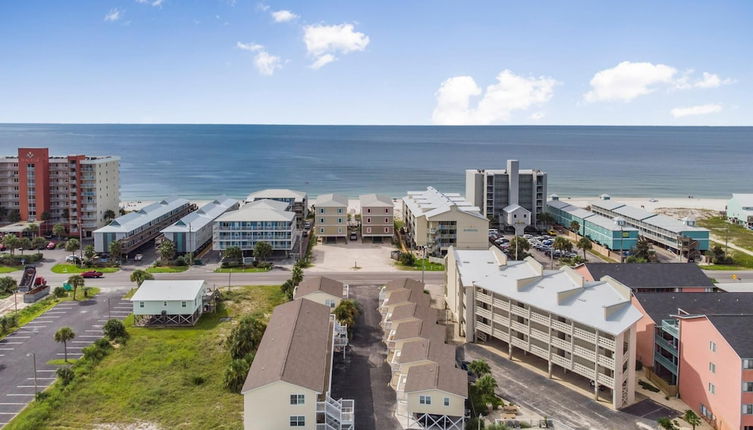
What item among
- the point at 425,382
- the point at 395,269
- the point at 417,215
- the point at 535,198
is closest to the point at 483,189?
the point at 535,198

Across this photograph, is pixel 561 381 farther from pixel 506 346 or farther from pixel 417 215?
pixel 417 215

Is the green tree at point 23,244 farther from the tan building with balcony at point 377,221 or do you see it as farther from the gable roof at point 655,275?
the gable roof at point 655,275

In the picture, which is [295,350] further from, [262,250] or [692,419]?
[262,250]

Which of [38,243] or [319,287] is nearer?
[319,287]

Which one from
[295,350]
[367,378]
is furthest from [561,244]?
[295,350]

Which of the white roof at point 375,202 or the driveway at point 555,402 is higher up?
the white roof at point 375,202

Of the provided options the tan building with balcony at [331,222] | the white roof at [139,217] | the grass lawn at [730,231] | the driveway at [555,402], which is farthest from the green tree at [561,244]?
the white roof at [139,217]

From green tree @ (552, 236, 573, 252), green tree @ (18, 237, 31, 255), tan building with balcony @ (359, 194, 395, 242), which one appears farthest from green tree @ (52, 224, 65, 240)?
green tree @ (552, 236, 573, 252)
